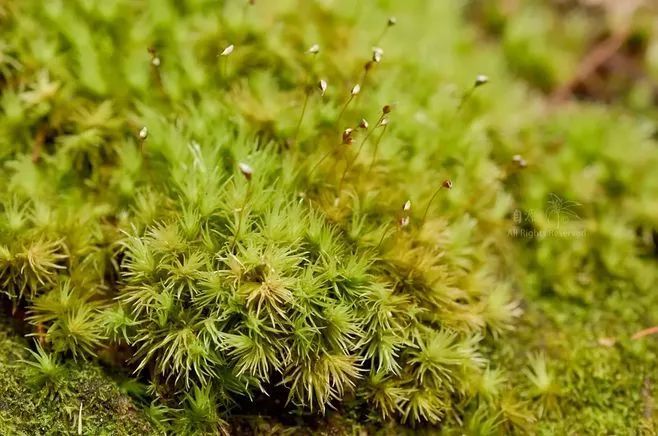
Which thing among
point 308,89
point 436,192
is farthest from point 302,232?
point 308,89

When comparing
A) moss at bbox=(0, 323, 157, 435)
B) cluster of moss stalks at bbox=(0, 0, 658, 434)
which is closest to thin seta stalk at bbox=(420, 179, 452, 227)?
cluster of moss stalks at bbox=(0, 0, 658, 434)

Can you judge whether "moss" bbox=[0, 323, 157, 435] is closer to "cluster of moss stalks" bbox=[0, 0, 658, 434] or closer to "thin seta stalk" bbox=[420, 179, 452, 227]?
"cluster of moss stalks" bbox=[0, 0, 658, 434]

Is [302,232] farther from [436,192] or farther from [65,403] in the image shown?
[65,403]

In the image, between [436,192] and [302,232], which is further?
[436,192]

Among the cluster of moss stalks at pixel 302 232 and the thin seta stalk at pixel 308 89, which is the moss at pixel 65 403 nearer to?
the cluster of moss stalks at pixel 302 232

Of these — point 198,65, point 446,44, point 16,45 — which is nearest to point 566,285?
point 446,44

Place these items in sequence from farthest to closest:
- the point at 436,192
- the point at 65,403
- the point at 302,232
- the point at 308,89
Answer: the point at 308,89
the point at 436,192
the point at 302,232
the point at 65,403

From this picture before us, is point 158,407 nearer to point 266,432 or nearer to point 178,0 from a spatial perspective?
point 266,432

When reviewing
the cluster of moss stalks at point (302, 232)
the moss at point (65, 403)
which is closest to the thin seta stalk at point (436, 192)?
the cluster of moss stalks at point (302, 232)
